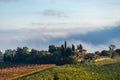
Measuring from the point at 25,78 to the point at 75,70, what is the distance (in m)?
29.4

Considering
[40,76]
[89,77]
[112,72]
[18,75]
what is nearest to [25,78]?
[40,76]

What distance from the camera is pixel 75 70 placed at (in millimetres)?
188125

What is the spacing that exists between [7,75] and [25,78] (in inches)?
898

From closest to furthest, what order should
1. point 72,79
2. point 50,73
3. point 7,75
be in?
point 72,79 < point 50,73 < point 7,75

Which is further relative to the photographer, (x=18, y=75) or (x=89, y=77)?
(x=18, y=75)

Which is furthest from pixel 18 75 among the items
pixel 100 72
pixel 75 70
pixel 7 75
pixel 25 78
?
pixel 100 72

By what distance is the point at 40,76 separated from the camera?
176500 mm

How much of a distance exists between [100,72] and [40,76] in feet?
113

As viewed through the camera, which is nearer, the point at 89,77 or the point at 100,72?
the point at 89,77

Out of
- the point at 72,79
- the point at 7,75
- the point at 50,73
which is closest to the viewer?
the point at 72,79

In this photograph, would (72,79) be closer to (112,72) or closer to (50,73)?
(50,73)

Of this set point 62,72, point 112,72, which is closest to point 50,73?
point 62,72

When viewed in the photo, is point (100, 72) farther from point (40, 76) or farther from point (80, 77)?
point (40, 76)

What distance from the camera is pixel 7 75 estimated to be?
638 ft
